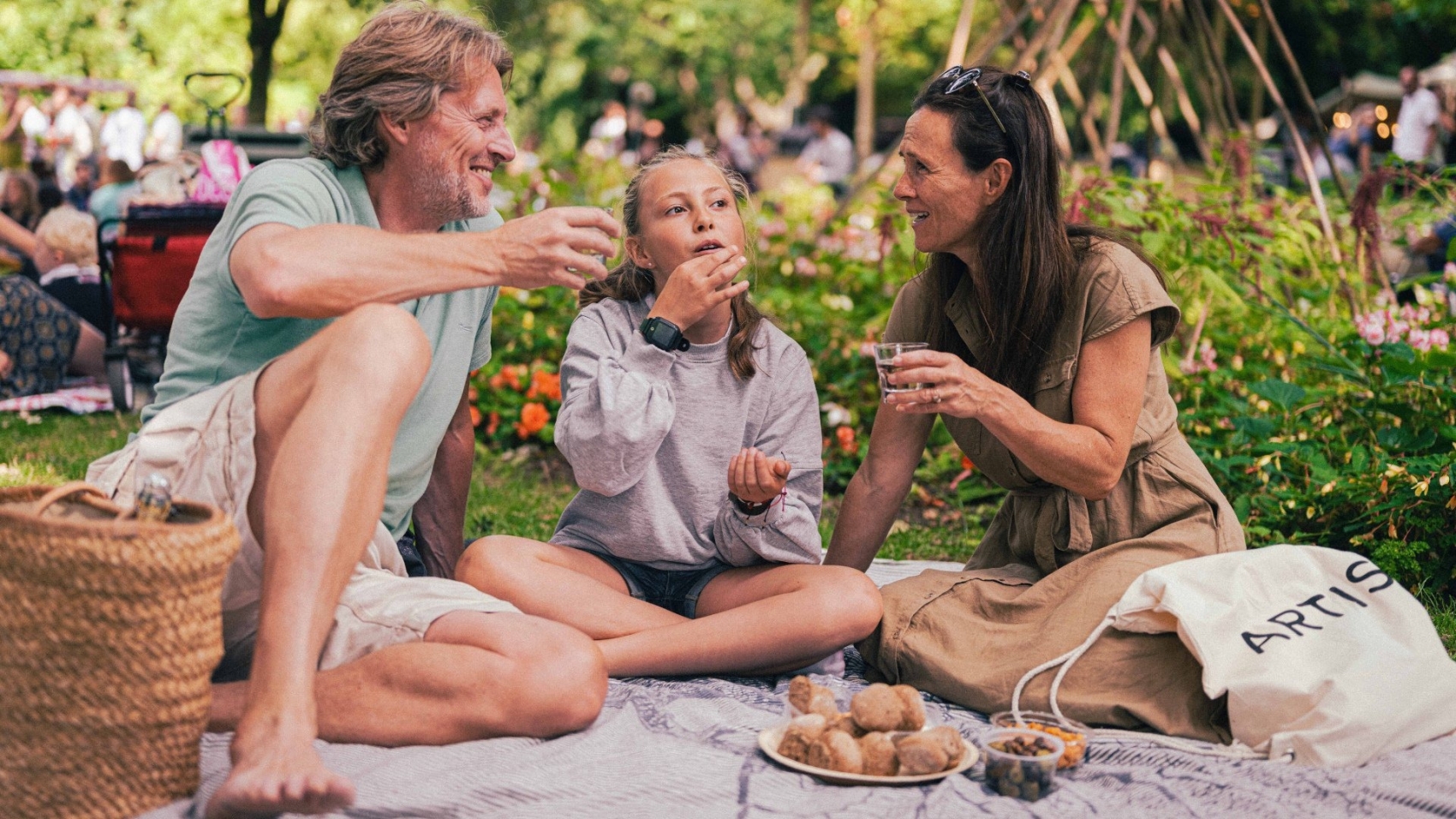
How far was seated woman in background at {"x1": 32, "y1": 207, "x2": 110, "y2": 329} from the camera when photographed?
7699 millimetres

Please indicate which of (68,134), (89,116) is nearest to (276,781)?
(68,134)

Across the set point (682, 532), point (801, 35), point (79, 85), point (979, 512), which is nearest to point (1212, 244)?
point (979, 512)

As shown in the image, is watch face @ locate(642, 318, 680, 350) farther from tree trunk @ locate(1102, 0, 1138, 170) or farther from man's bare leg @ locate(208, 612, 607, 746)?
tree trunk @ locate(1102, 0, 1138, 170)

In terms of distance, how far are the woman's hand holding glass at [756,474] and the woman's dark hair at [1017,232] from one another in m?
0.71

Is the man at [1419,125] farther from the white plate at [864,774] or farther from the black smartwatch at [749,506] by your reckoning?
the white plate at [864,774]

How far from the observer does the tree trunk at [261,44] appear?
12719 millimetres

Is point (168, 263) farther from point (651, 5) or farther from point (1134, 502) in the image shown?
point (651, 5)

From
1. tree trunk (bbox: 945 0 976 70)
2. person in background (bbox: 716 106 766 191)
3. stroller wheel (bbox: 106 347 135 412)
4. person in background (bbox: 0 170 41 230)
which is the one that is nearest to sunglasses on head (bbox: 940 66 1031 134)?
tree trunk (bbox: 945 0 976 70)

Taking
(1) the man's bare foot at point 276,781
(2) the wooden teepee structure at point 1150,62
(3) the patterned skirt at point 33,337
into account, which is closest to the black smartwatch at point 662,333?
(1) the man's bare foot at point 276,781

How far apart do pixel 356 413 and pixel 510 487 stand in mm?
3435

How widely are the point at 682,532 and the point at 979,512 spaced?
244 centimetres

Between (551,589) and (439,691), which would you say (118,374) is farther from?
(439,691)

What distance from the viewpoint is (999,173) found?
3.15 meters

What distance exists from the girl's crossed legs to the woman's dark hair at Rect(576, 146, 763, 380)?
59cm
